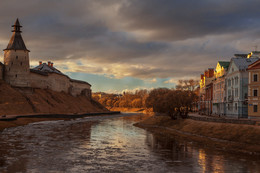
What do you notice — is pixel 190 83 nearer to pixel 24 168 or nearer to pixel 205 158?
pixel 205 158

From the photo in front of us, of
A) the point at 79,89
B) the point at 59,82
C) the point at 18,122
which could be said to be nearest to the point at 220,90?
the point at 18,122

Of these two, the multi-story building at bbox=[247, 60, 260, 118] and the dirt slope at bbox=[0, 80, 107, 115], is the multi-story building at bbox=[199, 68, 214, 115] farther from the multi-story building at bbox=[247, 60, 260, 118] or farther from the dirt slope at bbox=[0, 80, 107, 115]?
the dirt slope at bbox=[0, 80, 107, 115]

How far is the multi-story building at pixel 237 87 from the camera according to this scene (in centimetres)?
5556

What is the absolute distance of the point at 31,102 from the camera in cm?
9050

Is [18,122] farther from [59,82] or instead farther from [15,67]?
[59,82]

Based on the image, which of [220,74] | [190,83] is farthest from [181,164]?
[190,83]

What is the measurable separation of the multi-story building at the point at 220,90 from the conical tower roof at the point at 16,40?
64.3m

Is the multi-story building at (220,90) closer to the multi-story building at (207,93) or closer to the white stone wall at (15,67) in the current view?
the multi-story building at (207,93)

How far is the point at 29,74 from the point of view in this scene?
326ft

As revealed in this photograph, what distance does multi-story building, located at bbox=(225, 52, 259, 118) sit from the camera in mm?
55562

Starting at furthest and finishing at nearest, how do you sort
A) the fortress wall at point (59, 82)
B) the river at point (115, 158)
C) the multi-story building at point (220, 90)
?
1. the fortress wall at point (59, 82)
2. the multi-story building at point (220, 90)
3. the river at point (115, 158)

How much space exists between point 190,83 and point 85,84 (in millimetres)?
61383

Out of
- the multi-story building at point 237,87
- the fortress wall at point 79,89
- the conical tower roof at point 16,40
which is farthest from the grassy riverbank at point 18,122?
the fortress wall at point 79,89

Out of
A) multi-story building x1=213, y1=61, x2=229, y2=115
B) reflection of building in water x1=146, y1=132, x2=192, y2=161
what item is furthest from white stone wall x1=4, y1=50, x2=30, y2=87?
reflection of building in water x1=146, y1=132, x2=192, y2=161
